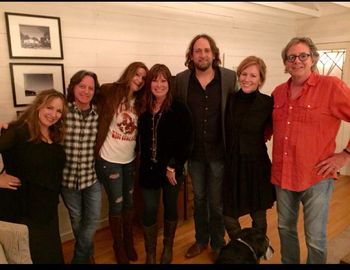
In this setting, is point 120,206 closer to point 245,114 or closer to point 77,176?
point 77,176

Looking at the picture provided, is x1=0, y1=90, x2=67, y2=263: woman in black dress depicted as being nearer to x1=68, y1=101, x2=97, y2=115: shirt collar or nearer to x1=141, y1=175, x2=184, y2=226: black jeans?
x1=68, y1=101, x2=97, y2=115: shirt collar

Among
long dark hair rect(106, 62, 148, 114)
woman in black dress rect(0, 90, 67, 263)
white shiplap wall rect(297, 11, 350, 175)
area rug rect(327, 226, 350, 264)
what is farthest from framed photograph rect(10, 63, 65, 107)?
area rug rect(327, 226, 350, 264)

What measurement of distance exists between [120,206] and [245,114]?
0.75 metres

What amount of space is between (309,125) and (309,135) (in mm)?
39

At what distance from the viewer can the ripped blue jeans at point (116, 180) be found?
1364 millimetres

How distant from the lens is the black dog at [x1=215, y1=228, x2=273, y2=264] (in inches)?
37.8

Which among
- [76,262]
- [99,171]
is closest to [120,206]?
[99,171]

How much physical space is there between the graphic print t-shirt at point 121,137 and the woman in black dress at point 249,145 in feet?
1.48

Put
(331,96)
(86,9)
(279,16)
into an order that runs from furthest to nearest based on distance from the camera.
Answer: (279,16)
(86,9)
(331,96)

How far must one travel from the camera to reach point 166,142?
1.27 metres

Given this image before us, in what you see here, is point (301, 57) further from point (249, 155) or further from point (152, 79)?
point (152, 79)

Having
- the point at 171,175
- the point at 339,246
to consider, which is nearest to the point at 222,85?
the point at 171,175

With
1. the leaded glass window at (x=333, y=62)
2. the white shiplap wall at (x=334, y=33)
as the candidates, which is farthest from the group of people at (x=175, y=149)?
the leaded glass window at (x=333, y=62)

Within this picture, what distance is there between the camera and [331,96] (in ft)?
3.66
